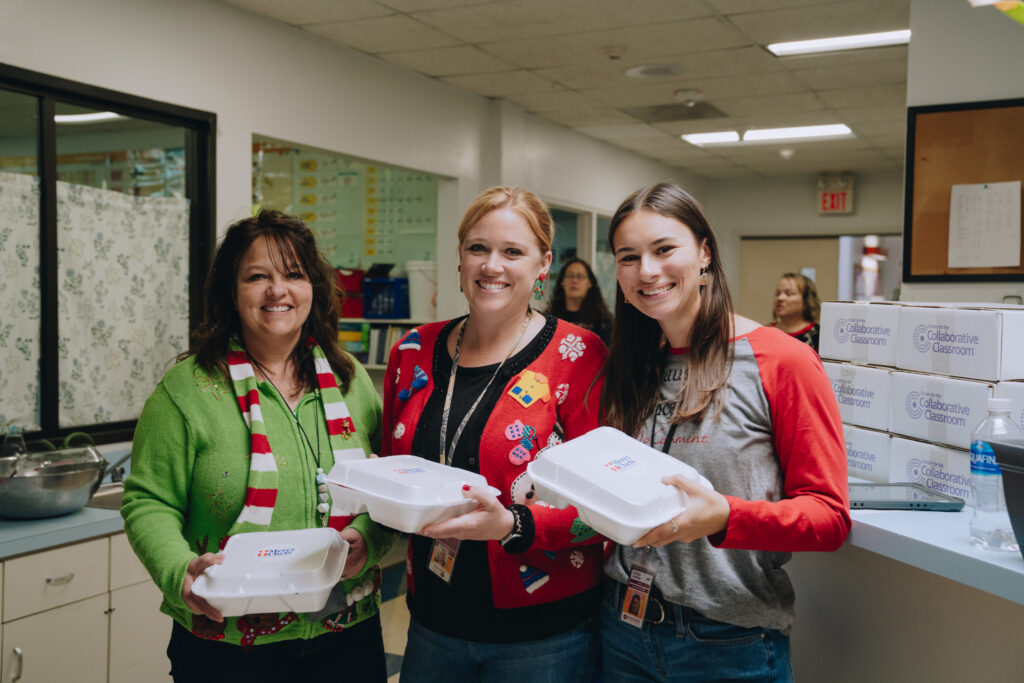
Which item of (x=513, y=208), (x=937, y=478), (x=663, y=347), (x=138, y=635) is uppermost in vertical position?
(x=513, y=208)

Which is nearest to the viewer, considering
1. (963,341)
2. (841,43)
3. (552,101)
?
Answer: (963,341)

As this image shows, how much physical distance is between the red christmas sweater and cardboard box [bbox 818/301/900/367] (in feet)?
1.96

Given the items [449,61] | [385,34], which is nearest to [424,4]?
[385,34]

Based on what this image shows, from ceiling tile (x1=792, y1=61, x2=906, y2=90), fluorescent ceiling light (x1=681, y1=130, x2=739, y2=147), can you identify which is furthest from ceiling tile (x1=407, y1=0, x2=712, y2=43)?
fluorescent ceiling light (x1=681, y1=130, x2=739, y2=147)

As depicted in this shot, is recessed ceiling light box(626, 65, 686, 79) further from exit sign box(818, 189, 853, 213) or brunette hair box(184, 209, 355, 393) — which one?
exit sign box(818, 189, 853, 213)

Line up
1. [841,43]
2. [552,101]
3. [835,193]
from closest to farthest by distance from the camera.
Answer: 1. [841,43]
2. [552,101]
3. [835,193]

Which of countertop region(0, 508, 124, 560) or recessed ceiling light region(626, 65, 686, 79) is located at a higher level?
recessed ceiling light region(626, 65, 686, 79)

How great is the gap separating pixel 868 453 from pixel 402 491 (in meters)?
1.06

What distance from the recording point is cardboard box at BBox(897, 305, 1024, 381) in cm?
146

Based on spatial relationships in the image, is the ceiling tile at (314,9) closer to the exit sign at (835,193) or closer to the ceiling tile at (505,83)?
the ceiling tile at (505,83)

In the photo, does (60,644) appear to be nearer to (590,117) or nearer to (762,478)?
(762,478)

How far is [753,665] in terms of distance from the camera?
1.28m

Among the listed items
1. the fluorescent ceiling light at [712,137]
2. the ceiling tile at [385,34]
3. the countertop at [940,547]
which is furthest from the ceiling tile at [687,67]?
the countertop at [940,547]

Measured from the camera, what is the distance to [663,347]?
4.77ft
